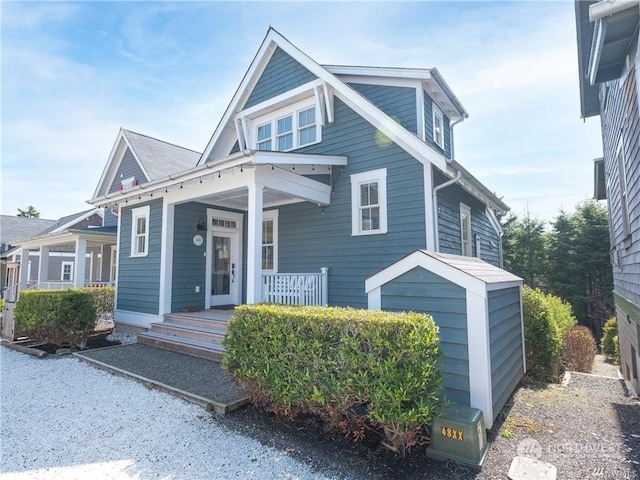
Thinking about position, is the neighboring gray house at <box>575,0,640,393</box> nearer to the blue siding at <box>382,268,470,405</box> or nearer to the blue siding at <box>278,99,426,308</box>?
the blue siding at <box>382,268,470,405</box>

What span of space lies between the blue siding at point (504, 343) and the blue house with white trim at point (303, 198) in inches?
73.6

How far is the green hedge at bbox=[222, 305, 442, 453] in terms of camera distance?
296cm

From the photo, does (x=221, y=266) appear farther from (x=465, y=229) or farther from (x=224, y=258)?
(x=465, y=229)

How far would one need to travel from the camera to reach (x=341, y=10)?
697 cm

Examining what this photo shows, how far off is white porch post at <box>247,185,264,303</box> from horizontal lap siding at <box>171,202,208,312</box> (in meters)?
3.35

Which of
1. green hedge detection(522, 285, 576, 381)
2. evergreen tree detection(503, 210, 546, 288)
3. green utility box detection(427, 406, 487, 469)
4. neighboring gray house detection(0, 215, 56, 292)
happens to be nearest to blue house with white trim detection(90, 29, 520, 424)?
green hedge detection(522, 285, 576, 381)

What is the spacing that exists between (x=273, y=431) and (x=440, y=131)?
819cm

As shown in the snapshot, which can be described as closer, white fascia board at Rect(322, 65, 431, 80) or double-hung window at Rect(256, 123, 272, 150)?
white fascia board at Rect(322, 65, 431, 80)

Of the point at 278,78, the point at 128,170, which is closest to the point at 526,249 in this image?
the point at 278,78

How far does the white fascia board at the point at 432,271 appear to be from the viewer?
11.7 feet

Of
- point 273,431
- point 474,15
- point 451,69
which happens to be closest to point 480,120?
point 451,69

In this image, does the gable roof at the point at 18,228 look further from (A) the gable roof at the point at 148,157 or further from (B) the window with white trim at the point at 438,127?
(B) the window with white trim at the point at 438,127

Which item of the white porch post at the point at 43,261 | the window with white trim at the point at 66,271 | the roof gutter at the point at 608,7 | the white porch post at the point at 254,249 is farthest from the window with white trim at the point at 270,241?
the window with white trim at the point at 66,271

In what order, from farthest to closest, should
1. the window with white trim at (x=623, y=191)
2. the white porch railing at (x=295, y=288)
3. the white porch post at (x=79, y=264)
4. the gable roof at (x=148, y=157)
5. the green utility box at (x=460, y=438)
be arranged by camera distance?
1. the gable roof at (x=148, y=157)
2. the white porch post at (x=79, y=264)
3. the white porch railing at (x=295, y=288)
4. the window with white trim at (x=623, y=191)
5. the green utility box at (x=460, y=438)
